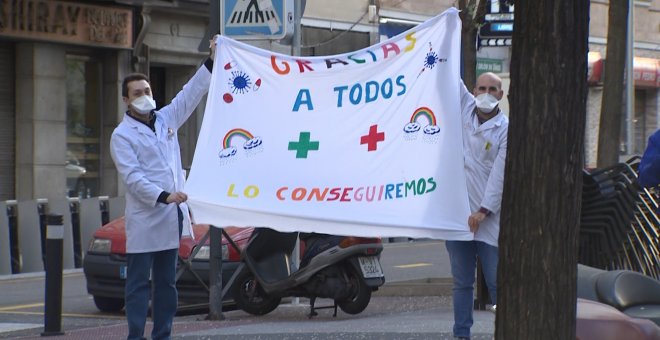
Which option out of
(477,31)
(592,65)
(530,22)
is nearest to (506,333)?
(530,22)

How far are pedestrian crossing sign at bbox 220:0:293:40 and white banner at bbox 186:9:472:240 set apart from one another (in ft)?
10.5

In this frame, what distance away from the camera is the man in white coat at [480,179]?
304 inches

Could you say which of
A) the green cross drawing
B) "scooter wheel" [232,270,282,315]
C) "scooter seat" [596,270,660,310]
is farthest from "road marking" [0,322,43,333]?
"scooter seat" [596,270,660,310]

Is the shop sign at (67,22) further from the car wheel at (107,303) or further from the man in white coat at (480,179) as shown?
the man in white coat at (480,179)

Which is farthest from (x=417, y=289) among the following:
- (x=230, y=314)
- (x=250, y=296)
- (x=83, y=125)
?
(x=83, y=125)

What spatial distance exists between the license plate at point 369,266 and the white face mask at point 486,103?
12.5ft

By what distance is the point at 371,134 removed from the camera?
7695mm

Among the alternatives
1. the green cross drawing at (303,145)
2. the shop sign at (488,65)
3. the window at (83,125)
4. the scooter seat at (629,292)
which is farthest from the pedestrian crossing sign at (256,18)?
the shop sign at (488,65)

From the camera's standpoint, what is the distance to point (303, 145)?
791cm

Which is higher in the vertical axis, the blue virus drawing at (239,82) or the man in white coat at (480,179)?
the blue virus drawing at (239,82)

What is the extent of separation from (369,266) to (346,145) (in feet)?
12.9

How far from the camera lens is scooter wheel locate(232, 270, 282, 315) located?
1173cm

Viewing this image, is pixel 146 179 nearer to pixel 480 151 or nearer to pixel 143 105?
pixel 143 105

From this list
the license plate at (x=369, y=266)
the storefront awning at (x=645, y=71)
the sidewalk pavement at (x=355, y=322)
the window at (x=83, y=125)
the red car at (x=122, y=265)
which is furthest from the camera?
the storefront awning at (x=645, y=71)
